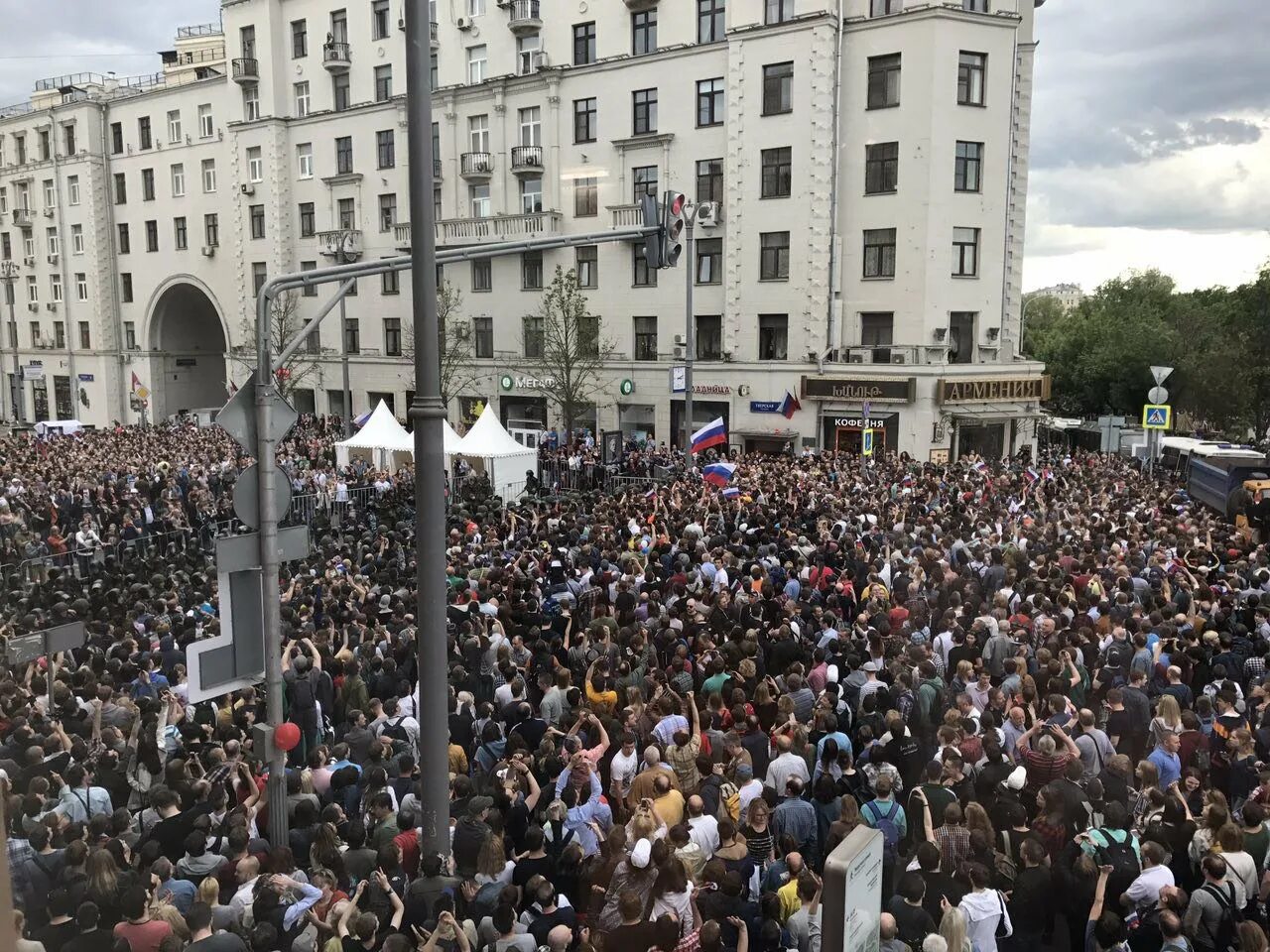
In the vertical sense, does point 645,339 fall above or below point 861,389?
above

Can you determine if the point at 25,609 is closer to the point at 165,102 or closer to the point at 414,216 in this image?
the point at 414,216

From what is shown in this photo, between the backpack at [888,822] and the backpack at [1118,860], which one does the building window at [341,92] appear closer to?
the backpack at [888,822]

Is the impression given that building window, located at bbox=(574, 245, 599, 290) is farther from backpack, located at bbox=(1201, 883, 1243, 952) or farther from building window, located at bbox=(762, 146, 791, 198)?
backpack, located at bbox=(1201, 883, 1243, 952)

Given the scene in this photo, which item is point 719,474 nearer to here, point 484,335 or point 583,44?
point 484,335

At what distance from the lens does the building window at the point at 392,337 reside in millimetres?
45594

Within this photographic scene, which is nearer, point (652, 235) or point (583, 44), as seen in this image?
point (652, 235)

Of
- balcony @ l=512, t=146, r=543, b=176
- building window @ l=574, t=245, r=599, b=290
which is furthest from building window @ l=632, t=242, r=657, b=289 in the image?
balcony @ l=512, t=146, r=543, b=176

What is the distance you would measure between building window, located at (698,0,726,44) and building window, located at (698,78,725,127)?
149 centimetres

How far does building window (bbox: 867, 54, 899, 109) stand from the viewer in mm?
32875

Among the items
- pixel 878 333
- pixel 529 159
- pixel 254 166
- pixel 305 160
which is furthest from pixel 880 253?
pixel 254 166

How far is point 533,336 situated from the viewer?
135ft

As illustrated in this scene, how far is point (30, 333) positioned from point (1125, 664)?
57.6 m

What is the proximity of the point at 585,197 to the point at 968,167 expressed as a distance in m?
14.6

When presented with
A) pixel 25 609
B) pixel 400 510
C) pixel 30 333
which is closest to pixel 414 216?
pixel 25 609
